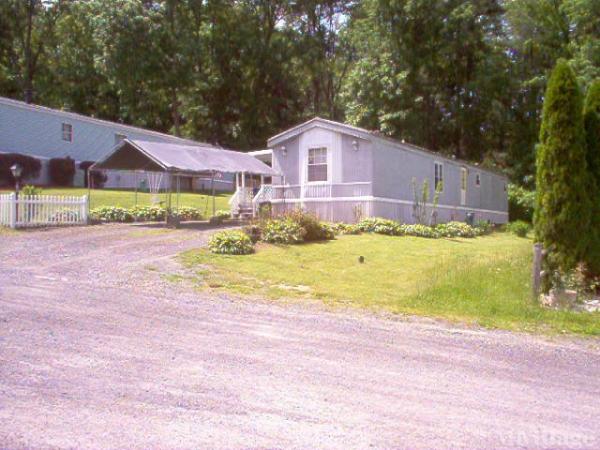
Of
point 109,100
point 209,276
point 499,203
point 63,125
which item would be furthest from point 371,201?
point 109,100

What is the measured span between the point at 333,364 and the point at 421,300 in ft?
13.6

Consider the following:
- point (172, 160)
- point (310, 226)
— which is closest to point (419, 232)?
point (310, 226)

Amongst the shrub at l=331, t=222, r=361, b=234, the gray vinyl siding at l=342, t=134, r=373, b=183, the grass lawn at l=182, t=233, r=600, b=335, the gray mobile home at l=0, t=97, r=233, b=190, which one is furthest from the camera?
the gray mobile home at l=0, t=97, r=233, b=190

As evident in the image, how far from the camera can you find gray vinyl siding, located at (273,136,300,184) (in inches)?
857

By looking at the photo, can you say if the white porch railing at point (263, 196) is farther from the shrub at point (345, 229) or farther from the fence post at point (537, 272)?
the fence post at point (537, 272)

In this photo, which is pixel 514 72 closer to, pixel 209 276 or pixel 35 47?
pixel 209 276

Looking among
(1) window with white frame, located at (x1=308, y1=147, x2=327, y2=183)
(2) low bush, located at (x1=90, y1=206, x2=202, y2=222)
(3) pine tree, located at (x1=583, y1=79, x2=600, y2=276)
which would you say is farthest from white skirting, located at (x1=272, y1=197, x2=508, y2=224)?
(3) pine tree, located at (x1=583, y1=79, x2=600, y2=276)

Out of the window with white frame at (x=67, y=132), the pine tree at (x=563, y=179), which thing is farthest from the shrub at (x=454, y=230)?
the window with white frame at (x=67, y=132)

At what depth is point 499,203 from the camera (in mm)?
30656

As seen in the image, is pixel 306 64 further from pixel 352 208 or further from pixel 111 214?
pixel 111 214

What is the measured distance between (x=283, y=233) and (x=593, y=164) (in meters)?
7.61

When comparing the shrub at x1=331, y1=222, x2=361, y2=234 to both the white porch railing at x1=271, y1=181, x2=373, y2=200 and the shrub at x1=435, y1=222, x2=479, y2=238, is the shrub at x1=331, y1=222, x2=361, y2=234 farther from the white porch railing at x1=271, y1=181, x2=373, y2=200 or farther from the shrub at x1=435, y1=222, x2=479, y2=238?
the shrub at x1=435, y1=222, x2=479, y2=238

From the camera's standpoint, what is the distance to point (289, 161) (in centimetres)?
2194

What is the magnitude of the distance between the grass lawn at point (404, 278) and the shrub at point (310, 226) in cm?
69
